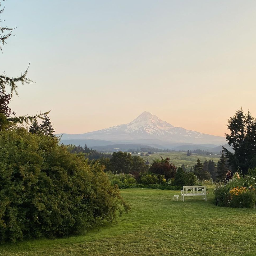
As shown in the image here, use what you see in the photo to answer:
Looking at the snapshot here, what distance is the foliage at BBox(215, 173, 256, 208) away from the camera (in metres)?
12.0

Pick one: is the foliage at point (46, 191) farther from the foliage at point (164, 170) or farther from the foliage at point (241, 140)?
the foliage at point (241, 140)

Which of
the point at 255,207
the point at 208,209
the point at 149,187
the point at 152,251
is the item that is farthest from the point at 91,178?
the point at 149,187

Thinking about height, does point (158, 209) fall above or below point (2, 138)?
below

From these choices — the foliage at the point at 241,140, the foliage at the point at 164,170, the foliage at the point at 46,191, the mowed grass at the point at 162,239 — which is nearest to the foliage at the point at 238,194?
the mowed grass at the point at 162,239

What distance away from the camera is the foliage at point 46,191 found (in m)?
7.41

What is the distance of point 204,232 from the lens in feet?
25.9

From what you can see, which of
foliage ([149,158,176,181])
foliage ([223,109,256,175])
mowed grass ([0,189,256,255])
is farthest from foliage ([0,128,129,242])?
foliage ([223,109,256,175])

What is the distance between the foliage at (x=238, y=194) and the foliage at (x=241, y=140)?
68.2ft

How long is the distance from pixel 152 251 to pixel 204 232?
2.07 meters

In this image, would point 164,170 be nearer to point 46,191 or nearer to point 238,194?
point 238,194

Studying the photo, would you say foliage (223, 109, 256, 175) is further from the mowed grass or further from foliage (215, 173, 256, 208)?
the mowed grass

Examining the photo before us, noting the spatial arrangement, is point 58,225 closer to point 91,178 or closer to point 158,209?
point 91,178

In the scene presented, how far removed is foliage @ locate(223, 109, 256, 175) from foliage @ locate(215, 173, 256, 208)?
20772mm

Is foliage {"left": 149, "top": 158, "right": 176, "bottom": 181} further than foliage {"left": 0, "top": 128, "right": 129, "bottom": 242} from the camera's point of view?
Yes
